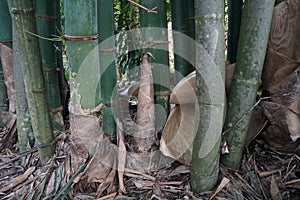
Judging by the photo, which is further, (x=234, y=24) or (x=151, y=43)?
(x=234, y=24)

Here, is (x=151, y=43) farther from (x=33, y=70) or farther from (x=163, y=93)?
(x=33, y=70)

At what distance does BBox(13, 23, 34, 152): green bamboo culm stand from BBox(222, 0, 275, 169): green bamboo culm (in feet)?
2.45

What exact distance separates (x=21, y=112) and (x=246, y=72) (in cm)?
84

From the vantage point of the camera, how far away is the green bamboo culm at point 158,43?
0.98m

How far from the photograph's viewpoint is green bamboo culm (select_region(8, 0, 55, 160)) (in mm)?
947

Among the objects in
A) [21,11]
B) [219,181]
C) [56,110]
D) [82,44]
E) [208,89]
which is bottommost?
[219,181]

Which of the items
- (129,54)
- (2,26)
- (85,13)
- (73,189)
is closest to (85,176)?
(73,189)

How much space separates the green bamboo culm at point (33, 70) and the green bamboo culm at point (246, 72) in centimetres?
61

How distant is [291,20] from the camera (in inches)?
36.3

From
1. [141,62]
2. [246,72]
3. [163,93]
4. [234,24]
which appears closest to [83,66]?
[141,62]

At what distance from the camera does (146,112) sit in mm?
993

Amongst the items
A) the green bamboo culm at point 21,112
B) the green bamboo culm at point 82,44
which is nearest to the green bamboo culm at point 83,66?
the green bamboo culm at point 82,44

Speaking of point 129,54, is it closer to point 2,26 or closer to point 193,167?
point 2,26

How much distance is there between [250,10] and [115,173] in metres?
0.63
